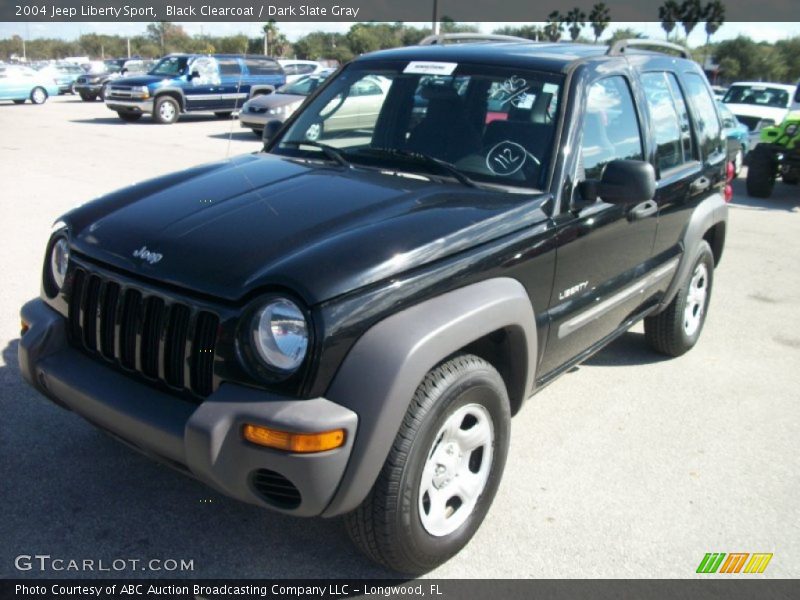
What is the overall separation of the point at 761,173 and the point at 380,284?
10.8 m

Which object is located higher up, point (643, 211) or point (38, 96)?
point (38, 96)

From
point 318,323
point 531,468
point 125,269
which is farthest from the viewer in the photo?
point 531,468

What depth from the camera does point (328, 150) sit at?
3842 millimetres

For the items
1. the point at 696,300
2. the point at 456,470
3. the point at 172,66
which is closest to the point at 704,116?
the point at 696,300

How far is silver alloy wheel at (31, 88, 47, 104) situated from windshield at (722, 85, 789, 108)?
2145 cm

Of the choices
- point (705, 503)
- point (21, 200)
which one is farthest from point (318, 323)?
point (21, 200)

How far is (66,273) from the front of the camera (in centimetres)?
304

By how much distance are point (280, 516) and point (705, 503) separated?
1910 millimetres

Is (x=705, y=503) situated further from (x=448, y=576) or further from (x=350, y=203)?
(x=350, y=203)

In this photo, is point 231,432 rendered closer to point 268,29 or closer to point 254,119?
point 268,29

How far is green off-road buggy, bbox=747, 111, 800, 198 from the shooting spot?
445 inches

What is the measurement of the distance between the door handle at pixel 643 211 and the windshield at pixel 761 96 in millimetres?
14286

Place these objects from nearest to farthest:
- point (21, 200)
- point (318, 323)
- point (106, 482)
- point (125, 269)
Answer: point (318, 323), point (125, 269), point (106, 482), point (21, 200)

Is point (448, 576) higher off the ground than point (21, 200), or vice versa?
point (21, 200)
